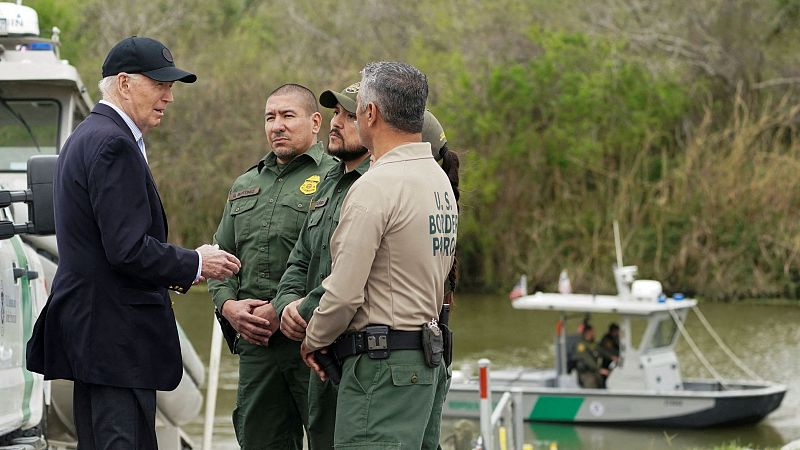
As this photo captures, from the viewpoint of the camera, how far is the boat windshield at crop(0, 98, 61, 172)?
30.1 ft

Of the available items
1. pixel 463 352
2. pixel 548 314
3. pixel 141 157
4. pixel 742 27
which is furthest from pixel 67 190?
pixel 742 27

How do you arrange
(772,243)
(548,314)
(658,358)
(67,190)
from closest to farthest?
1. (67,190)
2. (658,358)
3. (548,314)
4. (772,243)

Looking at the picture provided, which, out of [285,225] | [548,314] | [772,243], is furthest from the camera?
[772,243]

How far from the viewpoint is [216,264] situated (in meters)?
5.04

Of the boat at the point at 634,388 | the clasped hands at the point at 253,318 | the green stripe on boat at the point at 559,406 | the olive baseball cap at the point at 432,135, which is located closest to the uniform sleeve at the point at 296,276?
the clasped hands at the point at 253,318

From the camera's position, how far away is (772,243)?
31.2 metres

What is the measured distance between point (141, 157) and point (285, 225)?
3.77 feet

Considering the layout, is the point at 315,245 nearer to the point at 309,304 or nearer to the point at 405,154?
the point at 309,304

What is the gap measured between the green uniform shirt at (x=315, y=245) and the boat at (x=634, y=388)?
499 inches

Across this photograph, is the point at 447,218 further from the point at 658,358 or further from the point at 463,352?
the point at 463,352

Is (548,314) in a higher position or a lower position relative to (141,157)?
lower

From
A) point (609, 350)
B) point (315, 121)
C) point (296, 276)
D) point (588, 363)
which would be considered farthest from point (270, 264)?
point (609, 350)

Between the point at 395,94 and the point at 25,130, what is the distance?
5.11m

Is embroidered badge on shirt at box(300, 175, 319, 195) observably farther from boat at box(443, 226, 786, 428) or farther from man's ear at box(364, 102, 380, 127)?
boat at box(443, 226, 786, 428)
